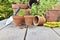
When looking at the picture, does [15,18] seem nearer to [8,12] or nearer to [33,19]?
[33,19]

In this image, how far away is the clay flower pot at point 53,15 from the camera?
86.1 inches

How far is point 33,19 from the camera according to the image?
84.6 inches

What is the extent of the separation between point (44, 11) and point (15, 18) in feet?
1.39

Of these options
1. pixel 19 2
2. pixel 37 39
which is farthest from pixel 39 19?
pixel 37 39

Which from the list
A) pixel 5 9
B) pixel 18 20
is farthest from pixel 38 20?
pixel 5 9

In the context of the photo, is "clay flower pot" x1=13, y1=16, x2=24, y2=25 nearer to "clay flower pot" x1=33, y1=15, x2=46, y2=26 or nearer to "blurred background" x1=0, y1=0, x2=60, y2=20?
"clay flower pot" x1=33, y1=15, x2=46, y2=26

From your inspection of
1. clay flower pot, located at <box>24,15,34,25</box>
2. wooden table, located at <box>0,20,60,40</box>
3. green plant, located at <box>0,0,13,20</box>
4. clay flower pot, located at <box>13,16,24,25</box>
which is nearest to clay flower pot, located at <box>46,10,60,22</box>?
clay flower pot, located at <box>24,15,34,25</box>

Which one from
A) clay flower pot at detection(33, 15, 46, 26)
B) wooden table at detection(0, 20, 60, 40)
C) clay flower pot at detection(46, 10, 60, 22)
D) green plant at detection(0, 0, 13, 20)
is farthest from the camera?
green plant at detection(0, 0, 13, 20)

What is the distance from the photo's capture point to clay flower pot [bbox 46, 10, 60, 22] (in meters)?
2.19

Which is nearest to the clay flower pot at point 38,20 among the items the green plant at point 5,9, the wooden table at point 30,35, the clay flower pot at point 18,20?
the clay flower pot at point 18,20

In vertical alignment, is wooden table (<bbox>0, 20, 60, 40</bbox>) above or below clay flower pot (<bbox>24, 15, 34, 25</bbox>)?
above

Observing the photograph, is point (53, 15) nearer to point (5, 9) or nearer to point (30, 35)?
point (30, 35)

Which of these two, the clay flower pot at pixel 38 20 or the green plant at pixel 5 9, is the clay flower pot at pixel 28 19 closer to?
the clay flower pot at pixel 38 20

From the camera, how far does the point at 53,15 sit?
7.19ft
